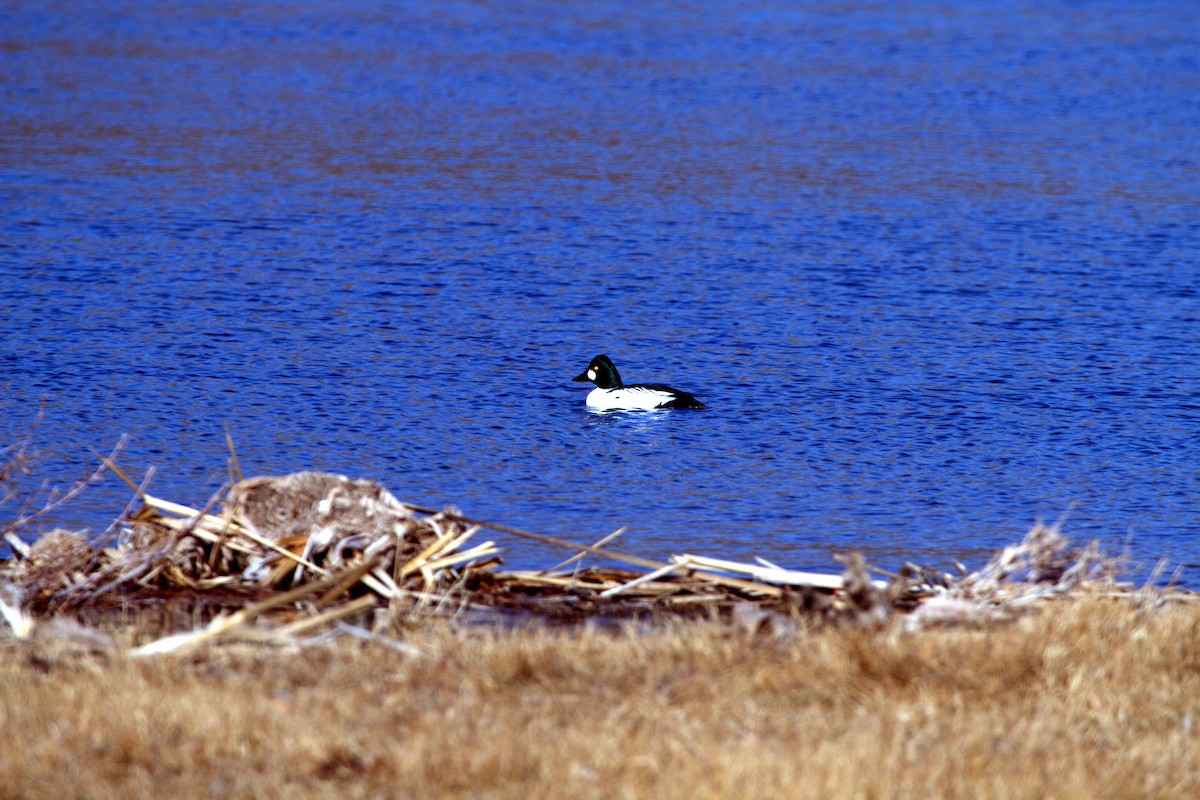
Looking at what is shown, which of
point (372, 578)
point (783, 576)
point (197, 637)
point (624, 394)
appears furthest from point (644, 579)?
point (624, 394)

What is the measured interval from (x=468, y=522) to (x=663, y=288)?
8060 millimetres

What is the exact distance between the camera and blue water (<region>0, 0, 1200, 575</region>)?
9781mm

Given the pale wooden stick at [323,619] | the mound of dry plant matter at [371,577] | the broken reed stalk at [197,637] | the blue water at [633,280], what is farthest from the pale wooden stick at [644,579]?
the broken reed stalk at [197,637]

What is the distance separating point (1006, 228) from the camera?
17.3 meters

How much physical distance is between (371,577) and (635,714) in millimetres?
1655

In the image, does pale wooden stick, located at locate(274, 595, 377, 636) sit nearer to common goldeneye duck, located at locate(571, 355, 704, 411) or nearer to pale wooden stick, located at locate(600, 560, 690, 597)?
pale wooden stick, located at locate(600, 560, 690, 597)

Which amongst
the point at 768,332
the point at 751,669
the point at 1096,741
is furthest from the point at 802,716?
the point at 768,332

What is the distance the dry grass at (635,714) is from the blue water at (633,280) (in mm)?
2154

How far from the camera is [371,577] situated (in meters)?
6.65

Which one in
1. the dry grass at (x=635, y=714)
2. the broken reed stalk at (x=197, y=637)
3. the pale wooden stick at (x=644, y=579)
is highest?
the broken reed stalk at (x=197, y=637)

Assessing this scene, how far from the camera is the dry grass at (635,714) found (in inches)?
191

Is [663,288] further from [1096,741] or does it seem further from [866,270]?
[1096,741]

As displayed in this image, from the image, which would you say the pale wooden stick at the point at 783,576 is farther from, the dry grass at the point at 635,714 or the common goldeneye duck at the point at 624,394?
the common goldeneye duck at the point at 624,394

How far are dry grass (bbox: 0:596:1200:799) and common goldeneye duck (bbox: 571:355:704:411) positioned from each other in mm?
4922
